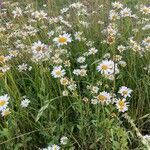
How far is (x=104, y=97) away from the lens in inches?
94.2

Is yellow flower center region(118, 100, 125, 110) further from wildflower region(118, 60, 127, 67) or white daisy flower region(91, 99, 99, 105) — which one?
wildflower region(118, 60, 127, 67)

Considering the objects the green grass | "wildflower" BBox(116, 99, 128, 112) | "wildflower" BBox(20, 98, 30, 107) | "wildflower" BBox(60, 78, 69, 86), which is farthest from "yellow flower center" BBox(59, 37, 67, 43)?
"wildflower" BBox(116, 99, 128, 112)

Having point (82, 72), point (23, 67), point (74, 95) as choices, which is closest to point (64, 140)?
point (74, 95)

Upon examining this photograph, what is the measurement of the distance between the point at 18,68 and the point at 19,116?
0.51 m

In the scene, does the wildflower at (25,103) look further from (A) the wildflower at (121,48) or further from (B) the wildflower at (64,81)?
(A) the wildflower at (121,48)

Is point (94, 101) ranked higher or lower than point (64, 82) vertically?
lower

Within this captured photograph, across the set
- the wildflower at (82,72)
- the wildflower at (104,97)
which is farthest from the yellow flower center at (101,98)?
the wildflower at (82,72)

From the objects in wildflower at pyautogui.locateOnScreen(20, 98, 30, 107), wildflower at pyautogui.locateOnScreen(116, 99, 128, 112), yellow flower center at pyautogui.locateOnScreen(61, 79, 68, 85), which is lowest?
wildflower at pyautogui.locateOnScreen(116, 99, 128, 112)

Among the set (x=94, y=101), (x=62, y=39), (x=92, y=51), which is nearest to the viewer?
(x=94, y=101)

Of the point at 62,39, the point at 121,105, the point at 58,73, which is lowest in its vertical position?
the point at 121,105

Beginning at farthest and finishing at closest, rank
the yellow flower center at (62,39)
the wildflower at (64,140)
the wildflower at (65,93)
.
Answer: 1. the yellow flower center at (62,39)
2. the wildflower at (65,93)
3. the wildflower at (64,140)

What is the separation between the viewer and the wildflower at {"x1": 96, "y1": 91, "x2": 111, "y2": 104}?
7.78ft

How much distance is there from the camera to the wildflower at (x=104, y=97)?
2.37 meters

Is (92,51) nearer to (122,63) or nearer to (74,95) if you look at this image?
(122,63)
